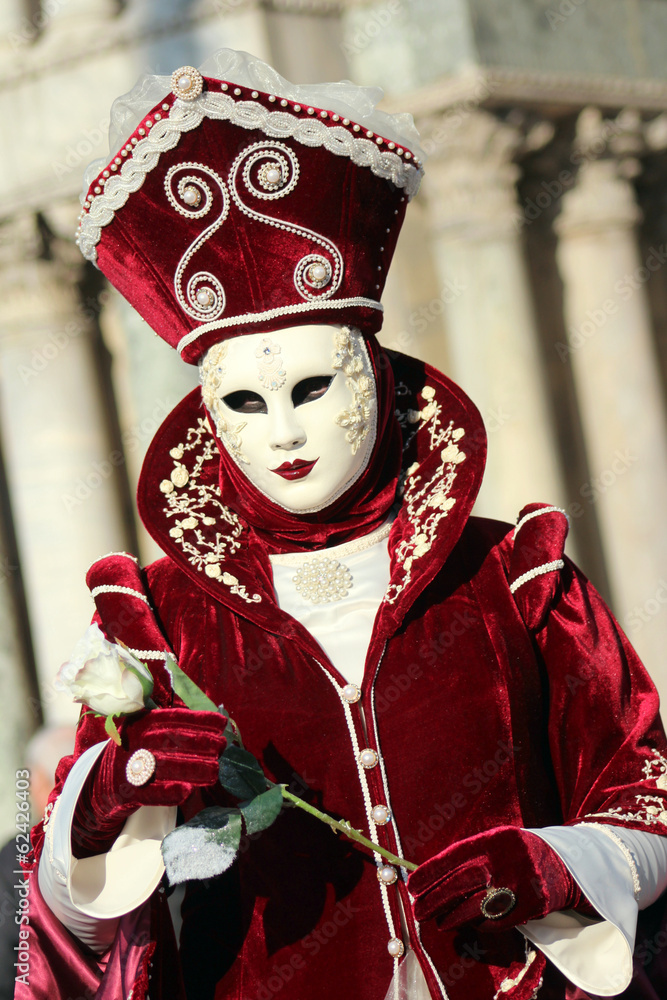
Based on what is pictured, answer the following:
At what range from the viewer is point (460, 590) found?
1.85 metres

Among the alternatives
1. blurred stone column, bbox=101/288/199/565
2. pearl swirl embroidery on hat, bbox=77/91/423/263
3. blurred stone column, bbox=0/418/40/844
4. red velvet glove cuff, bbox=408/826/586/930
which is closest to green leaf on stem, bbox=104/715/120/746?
red velvet glove cuff, bbox=408/826/586/930

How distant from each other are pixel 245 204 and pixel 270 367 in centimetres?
24

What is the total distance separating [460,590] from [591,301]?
3159 millimetres

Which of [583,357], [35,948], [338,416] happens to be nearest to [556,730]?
[338,416]

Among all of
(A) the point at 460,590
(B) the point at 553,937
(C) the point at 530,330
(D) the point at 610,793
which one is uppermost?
(C) the point at 530,330

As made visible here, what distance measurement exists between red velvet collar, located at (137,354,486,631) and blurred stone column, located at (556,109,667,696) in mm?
2888

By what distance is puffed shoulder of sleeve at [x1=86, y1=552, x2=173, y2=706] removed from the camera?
1757 millimetres

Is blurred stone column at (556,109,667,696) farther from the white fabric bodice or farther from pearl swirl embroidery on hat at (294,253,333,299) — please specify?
pearl swirl embroidery on hat at (294,253,333,299)

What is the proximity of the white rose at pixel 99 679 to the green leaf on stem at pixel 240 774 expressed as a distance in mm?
138

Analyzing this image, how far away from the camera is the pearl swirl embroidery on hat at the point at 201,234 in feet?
5.78

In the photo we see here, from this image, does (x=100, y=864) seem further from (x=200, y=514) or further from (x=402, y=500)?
(x=402, y=500)

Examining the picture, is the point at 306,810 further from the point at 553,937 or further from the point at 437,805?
the point at 553,937

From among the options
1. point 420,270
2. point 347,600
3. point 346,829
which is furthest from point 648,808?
point 420,270

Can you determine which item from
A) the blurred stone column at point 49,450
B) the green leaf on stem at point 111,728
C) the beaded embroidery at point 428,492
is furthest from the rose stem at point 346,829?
the blurred stone column at point 49,450
